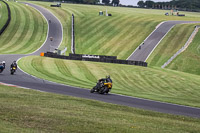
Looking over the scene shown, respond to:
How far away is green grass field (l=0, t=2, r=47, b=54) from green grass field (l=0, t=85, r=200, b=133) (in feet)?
182

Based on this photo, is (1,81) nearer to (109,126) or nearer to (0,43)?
(109,126)

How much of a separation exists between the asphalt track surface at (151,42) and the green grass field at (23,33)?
20486 millimetres

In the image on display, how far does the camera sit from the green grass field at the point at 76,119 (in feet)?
43.0

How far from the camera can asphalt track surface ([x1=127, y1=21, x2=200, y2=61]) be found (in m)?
74.4

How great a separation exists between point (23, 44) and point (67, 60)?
1161 inches

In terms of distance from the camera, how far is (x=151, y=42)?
3356 inches

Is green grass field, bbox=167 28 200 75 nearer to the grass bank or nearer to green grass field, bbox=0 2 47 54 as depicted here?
the grass bank

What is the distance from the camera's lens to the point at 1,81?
31.0 meters

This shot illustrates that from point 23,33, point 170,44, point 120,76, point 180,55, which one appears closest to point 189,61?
point 180,55

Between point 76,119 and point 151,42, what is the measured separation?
71.7 meters

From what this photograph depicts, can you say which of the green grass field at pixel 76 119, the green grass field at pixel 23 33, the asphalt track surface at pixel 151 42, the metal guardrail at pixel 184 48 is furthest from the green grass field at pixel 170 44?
the green grass field at pixel 76 119

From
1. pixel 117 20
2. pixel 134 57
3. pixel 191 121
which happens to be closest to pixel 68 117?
pixel 191 121

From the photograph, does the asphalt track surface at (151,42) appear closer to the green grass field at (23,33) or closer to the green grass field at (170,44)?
the green grass field at (170,44)

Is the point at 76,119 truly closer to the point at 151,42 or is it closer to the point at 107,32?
the point at 151,42
